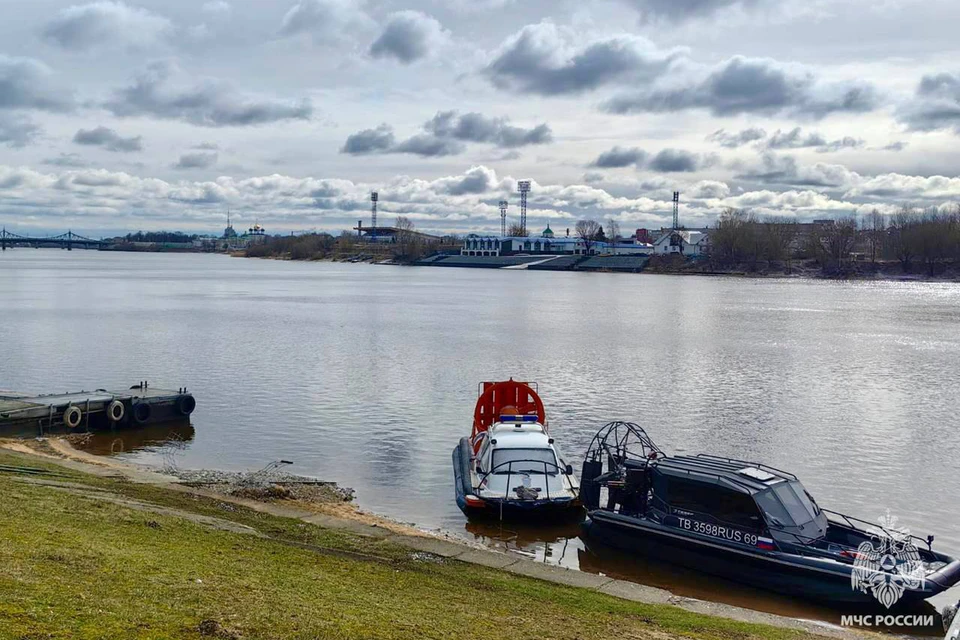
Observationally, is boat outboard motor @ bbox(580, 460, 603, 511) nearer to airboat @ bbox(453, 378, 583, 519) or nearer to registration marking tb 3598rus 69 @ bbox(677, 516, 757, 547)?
airboat @ bbox(453, 378, 583, 519)

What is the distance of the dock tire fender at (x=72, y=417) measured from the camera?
35469 mm

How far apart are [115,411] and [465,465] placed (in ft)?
57.0

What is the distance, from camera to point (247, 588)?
504 inches

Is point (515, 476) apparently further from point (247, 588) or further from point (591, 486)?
point (247, 588)

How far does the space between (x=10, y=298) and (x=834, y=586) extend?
11399cm

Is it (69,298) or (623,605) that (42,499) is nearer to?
(623,605)

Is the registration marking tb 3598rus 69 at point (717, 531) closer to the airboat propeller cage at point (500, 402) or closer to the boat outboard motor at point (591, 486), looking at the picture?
the boat outboard motor at point (591, 486)

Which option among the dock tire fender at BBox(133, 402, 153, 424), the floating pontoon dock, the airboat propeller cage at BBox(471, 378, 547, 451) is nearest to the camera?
the airboat propeller cage at BBox(471, 378, 547, 451)

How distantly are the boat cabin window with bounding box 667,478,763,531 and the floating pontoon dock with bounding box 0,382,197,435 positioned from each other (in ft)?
80.9

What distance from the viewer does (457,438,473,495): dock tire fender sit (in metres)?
25.9

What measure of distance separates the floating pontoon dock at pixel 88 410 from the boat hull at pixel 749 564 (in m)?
22.4

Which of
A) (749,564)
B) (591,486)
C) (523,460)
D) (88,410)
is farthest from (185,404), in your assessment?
(749,564)

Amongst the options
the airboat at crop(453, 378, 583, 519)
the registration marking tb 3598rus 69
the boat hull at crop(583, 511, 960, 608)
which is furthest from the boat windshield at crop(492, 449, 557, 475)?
the registration marking tb 3598rus 69

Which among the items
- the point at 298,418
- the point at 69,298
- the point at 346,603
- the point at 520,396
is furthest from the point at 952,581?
the point at 69,298
